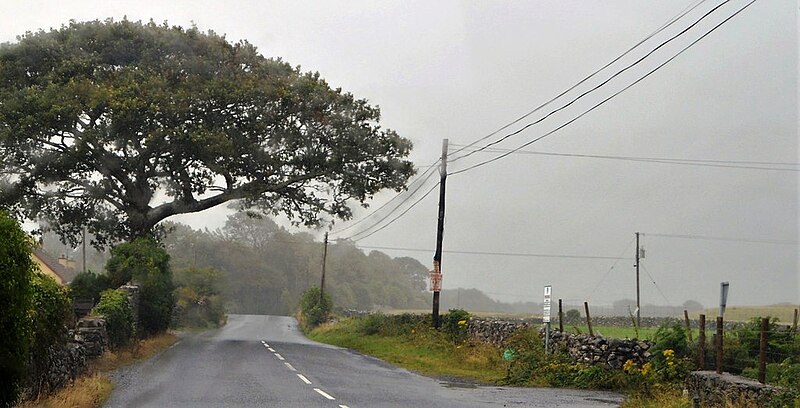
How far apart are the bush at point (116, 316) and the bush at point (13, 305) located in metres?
15.5

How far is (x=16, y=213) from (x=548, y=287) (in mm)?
24972

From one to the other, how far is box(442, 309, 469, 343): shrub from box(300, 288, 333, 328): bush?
28.7m

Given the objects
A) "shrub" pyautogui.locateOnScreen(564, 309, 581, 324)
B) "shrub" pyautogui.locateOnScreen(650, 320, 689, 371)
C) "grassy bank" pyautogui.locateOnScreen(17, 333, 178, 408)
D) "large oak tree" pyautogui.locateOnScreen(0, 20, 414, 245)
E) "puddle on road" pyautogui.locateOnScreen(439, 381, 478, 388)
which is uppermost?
"large oak tree" pyautogui.locateOnScreen(0, 20, 414, 245)

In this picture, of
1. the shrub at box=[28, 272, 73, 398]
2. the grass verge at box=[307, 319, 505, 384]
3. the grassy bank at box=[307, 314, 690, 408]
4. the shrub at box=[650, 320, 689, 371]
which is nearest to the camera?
the shrub at box=[28, 272, 73, 398]

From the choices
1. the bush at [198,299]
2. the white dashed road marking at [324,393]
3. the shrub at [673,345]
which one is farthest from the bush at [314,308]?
the white dashed road marking at [324,393]

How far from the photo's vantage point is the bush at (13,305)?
9.23 metres

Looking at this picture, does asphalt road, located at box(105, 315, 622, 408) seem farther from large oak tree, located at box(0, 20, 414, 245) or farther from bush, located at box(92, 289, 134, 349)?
large oak tree, located at box(0, 20, 414, 245)

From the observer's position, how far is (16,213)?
3647 centimetres

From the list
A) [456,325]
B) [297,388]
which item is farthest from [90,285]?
[297,388]

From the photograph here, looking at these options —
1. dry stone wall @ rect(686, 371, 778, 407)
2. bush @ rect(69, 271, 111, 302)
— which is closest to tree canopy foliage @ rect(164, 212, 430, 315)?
bush @ rect(69, 271, 111, 302)

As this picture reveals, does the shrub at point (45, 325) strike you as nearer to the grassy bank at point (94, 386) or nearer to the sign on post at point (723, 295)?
the grassy bank at point (94, 386)

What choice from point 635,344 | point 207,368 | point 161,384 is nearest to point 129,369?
point 207,368

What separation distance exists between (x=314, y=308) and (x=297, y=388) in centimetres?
4692

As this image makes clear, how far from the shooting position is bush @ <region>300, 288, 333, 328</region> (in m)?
63.1
